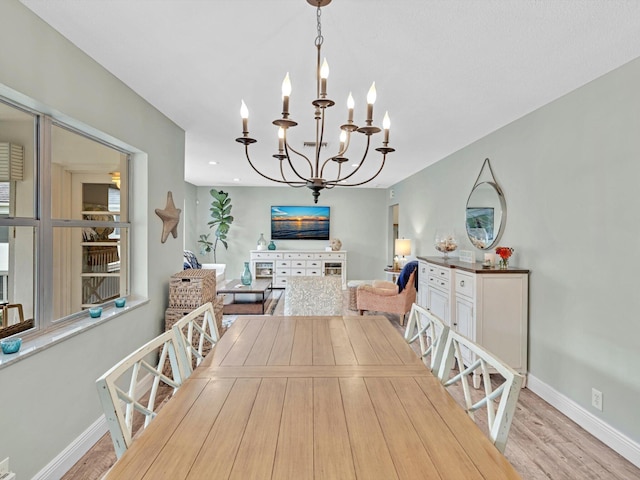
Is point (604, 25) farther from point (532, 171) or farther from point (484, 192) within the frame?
point (484, 192)

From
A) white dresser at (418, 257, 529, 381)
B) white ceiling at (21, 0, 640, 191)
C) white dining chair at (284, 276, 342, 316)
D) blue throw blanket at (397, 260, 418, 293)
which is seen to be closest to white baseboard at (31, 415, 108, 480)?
white dining chair at (284, 276, 342, 316)

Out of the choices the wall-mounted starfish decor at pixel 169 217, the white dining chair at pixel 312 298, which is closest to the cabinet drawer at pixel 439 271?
the white dining chair at pixel 312 298

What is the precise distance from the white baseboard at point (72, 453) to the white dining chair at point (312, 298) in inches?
58.2

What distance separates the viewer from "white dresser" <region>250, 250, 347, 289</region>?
738 centimetres

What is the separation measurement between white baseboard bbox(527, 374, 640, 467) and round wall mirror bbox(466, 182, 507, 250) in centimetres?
135

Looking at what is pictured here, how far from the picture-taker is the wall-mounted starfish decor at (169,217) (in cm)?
303

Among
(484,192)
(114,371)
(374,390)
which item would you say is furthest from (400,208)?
(114,371)

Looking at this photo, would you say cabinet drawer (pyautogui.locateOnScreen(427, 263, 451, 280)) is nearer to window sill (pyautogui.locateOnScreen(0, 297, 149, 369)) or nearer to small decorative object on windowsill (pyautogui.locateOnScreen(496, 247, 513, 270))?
small decorative object on windowsill (pyautogui.locateOnScreen(496, 247, 513, 270))

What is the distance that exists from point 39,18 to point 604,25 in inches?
109

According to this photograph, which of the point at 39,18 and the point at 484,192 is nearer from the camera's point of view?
the point at 39,18

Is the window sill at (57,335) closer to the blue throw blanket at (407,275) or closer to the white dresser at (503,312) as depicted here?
the white dresser at (503,312)

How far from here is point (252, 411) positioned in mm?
1119

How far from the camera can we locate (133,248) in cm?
277

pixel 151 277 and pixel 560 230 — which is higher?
pixel 560 230
